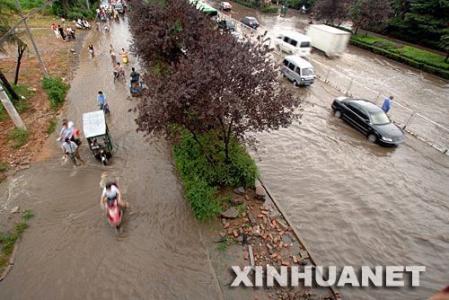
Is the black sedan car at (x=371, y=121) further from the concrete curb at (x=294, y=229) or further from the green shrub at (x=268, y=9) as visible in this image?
the green shrub at (x=268, y=9)

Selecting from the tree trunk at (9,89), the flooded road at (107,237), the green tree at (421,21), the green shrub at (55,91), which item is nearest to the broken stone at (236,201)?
the flooded road at (107,237)

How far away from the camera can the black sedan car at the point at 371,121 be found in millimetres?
13227

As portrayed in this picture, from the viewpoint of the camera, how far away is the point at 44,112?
46.2ft

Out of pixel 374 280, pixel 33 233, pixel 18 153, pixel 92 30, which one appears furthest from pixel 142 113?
pixel 92 30

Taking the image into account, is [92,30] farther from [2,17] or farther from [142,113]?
[142,113]

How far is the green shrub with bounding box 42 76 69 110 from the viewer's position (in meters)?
14.7

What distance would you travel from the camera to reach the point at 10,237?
310 inches

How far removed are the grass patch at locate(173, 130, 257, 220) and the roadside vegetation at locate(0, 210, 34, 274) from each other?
17.1 ft

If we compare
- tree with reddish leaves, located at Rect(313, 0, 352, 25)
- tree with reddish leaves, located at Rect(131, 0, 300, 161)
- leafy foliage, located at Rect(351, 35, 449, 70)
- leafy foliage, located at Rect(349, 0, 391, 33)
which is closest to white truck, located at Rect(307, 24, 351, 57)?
leafy foliage, located at Rect(351, 35, 449, 70)

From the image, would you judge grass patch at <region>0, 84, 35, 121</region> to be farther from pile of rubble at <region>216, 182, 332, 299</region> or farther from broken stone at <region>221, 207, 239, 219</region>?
pile of rubble at <region>216, 182, 332, 299</region>

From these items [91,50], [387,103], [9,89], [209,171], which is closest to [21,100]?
[9,89]

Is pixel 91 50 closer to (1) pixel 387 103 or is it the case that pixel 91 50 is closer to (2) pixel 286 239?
(2) pixel 286 239

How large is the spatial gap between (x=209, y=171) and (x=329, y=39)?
69.3 ft

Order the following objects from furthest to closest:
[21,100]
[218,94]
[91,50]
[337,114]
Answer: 1. [91,50]
2. [337,114]
3. [21,100]
4. [218,94]
